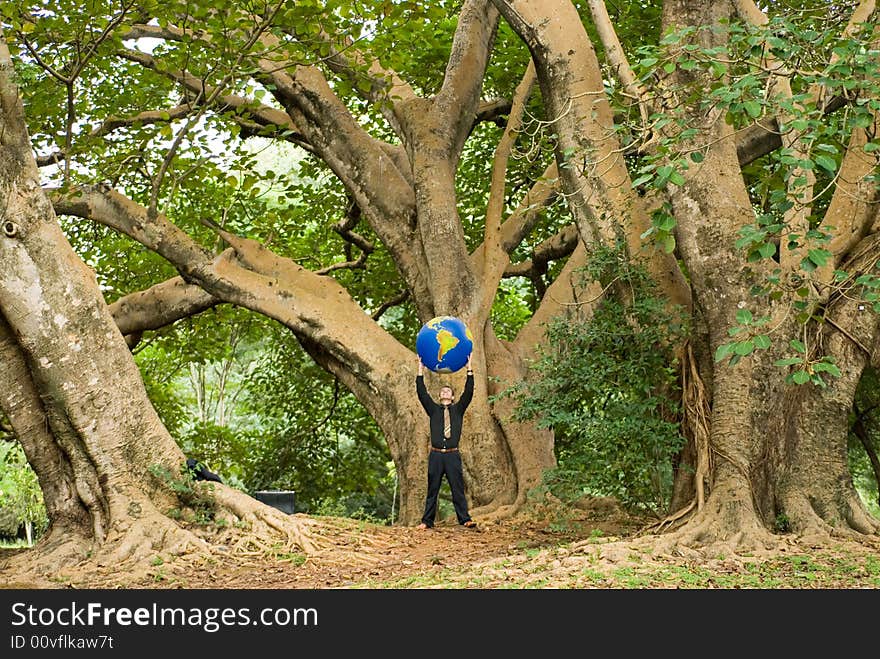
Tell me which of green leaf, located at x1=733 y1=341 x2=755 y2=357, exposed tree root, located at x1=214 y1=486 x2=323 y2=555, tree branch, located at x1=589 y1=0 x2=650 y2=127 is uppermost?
tree branch, located at x1=589 y1=0 x2=650 y2=127

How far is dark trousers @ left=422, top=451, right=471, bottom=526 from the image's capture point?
9.41 meters

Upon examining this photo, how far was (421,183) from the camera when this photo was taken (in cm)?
1115

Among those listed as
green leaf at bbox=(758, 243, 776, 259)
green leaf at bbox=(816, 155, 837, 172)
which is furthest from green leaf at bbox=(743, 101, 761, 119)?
green leaf at bbox=(758, 243, 776, 259)

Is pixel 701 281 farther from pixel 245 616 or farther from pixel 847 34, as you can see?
pixel 245 616

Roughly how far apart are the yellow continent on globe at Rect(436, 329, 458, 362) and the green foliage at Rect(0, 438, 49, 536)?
12.9m

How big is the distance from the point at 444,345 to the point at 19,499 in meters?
14.3

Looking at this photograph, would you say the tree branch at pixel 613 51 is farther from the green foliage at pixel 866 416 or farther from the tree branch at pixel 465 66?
the green foliage at pixel 866 416

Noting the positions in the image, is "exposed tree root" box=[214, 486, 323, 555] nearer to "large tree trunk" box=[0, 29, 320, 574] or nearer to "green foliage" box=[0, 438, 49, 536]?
"large tree trunk" box=[0, 29, 320, 574]

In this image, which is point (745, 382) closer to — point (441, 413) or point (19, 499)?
point (441, 413)

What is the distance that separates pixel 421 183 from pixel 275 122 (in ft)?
7.69

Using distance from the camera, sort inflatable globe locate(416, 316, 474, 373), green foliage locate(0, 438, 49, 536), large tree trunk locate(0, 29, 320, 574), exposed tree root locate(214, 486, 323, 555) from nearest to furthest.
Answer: large tree trunk locate(0, 29, 320, 574)
exposed tree root locate(214, 486, 323, 555)
inflatable globe locate(416, 316, 474, 373)
green foliage locate(0, 438, 49, 536)

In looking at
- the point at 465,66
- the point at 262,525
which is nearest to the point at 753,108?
the point at 262,525

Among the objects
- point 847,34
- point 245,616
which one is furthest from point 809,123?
point 245,616

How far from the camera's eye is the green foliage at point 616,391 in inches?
319
